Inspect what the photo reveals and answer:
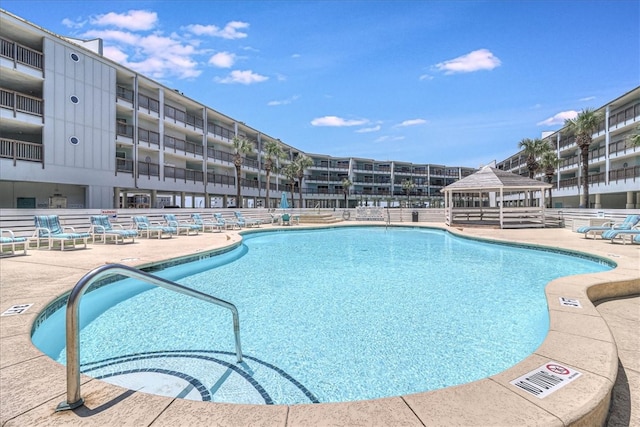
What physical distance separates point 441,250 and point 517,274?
4411mm

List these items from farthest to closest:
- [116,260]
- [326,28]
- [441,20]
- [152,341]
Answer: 1. [326,28]
2. [441,20]
3. [116,260]
4. [152,341]

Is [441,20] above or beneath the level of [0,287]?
above

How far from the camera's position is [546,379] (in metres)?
2.37

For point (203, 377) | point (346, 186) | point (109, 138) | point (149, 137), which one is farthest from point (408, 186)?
point (203, 377)

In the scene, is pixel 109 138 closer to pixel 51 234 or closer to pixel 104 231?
pixel 104 231

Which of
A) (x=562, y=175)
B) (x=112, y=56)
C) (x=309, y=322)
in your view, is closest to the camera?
(x=309, y=322)

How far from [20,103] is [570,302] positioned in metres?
22.6

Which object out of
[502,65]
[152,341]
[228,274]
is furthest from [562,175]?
[152,341]

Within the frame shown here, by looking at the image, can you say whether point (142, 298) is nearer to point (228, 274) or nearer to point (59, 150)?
point (228, 274)

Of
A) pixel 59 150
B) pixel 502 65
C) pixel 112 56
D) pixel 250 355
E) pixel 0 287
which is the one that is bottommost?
pixel 250 355

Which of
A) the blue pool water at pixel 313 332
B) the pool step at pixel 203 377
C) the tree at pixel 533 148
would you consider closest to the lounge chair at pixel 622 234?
the blue pool water at pixel 313 332

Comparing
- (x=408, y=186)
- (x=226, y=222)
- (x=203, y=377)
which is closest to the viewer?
(x=203, y=377)

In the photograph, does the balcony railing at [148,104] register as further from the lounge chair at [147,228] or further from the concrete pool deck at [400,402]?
the concrete pool deck at [400,402]

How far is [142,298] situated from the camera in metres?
6.21
